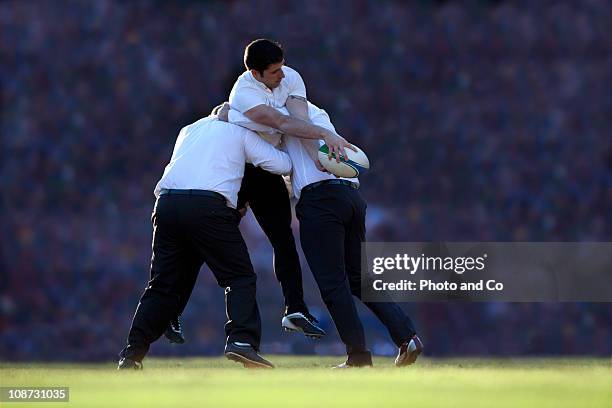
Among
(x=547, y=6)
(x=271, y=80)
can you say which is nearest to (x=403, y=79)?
(x=547, y=6)

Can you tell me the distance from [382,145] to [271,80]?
611 centimetres

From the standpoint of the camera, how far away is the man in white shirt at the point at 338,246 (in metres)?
5.04

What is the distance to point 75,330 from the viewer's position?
35.9 ft

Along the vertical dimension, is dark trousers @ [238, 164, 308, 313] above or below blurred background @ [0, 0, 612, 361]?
below

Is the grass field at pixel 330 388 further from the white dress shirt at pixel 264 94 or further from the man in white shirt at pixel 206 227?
the white dress shirt at pixel 264 94

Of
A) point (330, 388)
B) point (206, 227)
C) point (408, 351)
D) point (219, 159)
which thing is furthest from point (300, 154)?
point (330, 388)

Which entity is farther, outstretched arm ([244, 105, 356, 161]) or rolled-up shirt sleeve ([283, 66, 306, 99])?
rolled-up shirt sleeve ([283, 66, 306, 99])

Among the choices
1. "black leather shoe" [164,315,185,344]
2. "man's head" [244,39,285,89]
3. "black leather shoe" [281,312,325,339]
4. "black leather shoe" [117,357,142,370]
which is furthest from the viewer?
"black leather shoe" [164,315,185,344]

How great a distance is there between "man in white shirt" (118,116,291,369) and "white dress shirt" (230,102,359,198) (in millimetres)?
48

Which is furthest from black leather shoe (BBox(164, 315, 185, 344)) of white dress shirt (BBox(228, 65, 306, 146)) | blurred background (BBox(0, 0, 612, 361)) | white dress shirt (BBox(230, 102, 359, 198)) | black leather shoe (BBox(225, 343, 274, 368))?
blurred background (BBox(0, 0, 612, 361))

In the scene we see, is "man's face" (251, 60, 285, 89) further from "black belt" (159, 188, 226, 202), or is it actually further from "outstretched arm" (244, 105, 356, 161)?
"black belt" (159, 188, 226, 202)

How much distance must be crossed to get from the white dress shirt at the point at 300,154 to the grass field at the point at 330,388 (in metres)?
0.85

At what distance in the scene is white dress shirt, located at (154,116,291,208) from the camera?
5.03 metres

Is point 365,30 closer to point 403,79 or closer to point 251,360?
point 403,79
